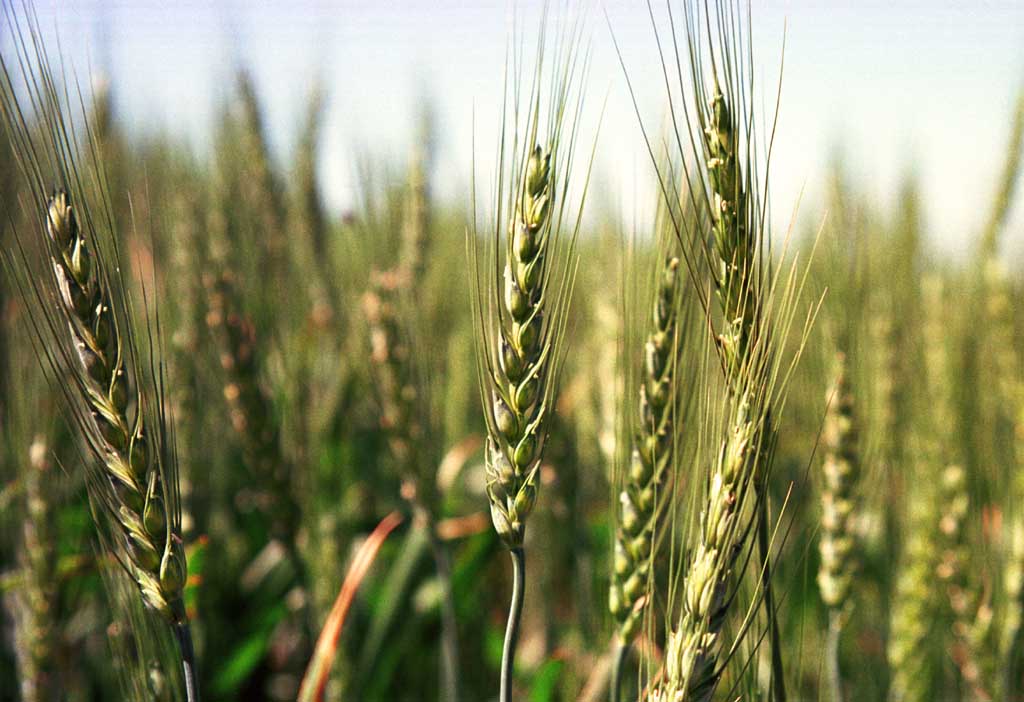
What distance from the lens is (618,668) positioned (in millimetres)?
823

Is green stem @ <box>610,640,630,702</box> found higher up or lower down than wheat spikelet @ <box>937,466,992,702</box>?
higher up

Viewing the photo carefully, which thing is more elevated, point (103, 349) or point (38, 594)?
point (103, 349)

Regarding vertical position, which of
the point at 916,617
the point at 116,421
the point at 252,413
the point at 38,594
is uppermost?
the point at 116,421

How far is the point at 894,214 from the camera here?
270cm

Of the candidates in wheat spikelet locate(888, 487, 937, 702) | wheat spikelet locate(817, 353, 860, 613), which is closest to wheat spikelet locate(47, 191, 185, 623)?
wheat spikelet locate(817, 353, 860, 613)

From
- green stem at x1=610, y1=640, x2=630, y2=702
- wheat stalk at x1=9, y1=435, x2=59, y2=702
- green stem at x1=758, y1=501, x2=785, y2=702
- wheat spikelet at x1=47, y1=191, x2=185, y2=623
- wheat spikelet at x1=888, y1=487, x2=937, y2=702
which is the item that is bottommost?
wheat spikelet at x1=888, y1=487, x2=937, y2=702

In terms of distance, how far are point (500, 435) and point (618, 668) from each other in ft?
1.03

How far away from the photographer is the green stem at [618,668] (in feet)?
2.63

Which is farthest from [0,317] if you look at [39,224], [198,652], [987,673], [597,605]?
[987,673]

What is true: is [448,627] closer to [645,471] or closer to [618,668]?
[618,668]

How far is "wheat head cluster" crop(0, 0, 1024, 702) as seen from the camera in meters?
0.69

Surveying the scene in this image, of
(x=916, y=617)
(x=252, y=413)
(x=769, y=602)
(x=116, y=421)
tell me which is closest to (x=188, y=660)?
(x=116, y=421)

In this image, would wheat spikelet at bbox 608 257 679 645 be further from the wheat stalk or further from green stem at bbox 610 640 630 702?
the wheat stalk

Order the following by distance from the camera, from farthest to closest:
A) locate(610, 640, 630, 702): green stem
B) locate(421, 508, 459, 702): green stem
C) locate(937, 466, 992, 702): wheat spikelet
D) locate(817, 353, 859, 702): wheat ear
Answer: locate(937, 466, 992, 702): wheat spikelet, locate(421, 508, 459, 702): green stem, locate(817, 353, 859, 702): wheat ear, locate(610, 640, 630, 702): green stem
